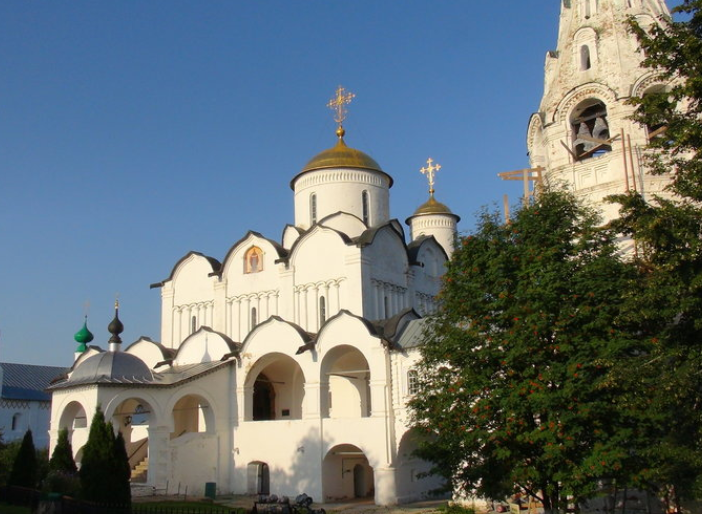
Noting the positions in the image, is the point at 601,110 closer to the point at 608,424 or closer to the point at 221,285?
the point at 608,424

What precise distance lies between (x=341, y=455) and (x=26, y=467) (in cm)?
883

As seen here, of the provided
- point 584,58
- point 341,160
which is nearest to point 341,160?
point 341,160

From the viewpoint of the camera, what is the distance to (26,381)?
37906mm

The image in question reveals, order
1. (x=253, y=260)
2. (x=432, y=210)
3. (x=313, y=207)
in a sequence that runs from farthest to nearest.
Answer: (x=432, y=210), (x=313, y=207), (x=253, y=260)

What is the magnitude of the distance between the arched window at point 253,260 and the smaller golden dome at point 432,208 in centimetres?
970

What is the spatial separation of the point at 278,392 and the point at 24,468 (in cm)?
974

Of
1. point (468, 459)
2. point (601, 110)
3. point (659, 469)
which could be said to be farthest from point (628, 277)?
point (601, 110)

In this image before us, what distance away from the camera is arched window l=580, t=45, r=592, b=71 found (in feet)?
61.4

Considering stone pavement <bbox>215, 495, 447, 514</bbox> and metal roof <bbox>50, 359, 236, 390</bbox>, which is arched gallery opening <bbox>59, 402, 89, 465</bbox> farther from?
stone pavement <bbox>215, 495, 447, 514</bbox>

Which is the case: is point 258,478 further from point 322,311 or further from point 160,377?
point 322,311

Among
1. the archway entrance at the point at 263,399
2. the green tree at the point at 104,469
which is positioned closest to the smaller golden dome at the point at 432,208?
the archway entrance at the point at 263,399

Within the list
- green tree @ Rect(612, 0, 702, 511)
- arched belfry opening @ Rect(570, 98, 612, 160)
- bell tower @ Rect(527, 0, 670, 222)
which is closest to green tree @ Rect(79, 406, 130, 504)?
green tree @ Rect(612, 0, 702, 511)

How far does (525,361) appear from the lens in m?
11.0

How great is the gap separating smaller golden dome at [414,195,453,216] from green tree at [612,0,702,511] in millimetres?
22868
